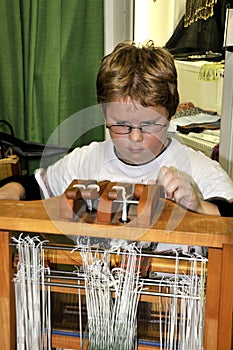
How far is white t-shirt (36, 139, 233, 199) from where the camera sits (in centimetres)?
108

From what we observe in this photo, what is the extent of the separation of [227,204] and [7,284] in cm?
36

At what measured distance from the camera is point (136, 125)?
1.02 meters

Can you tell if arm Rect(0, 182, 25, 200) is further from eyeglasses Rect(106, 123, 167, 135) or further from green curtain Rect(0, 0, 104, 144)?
green curtain Rect(0, 0, 104, 144)

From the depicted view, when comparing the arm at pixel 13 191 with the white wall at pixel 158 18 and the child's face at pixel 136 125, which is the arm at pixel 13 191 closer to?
the child's face at pixel 136 125

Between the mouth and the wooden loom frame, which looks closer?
the wooden loom frame

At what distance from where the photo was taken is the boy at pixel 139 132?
40.4 inches

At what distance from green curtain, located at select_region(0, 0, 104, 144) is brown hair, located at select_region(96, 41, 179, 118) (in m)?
1.13

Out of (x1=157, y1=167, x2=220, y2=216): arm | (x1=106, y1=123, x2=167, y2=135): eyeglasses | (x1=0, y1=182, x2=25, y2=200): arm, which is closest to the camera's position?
(x1=157, y1=167, x2=220, y2=216): arm

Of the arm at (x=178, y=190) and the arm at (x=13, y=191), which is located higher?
the arm at (x=178, y=190)

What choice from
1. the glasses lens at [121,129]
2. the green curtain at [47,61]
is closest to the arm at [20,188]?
the glasses lens at [121,129]

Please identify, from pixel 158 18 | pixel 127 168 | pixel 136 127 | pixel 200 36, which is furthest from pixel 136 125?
pixel 158 18

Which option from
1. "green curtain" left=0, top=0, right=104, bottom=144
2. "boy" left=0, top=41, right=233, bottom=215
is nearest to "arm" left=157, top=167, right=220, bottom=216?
"boy" left=0, top=41, right=233, bottom=215

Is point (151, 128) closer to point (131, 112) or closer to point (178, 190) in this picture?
point (131, 112)

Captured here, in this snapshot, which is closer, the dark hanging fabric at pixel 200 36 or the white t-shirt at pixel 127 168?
the white t-shirt at pixel 127 168
